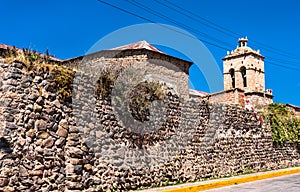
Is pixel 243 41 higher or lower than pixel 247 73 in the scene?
higher

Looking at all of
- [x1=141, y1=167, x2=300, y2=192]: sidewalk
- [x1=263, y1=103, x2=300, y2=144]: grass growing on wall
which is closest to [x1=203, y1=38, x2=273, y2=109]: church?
[x1=263, y1=103, x2=300, y2=144]: grass growing on wall

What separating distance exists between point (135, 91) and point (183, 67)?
794 inches

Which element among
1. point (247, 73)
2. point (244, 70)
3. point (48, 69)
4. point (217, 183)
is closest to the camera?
point (48, 69)

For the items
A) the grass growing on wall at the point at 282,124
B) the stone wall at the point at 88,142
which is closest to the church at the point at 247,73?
the grass growing on wall at the point at 282,124

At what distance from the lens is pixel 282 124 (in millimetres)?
16484

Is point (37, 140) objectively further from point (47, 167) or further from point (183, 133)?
point (183, 133)

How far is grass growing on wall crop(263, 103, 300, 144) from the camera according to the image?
52.1 ft

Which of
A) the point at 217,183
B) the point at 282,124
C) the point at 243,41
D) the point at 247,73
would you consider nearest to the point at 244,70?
the point at 247,73

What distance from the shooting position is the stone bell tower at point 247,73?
44.2 meters

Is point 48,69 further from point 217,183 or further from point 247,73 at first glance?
point 247,73

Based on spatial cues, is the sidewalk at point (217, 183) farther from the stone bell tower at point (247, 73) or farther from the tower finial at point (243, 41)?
the tower finial at point (243, 41)

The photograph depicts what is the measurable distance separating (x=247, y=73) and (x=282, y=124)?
29123mm

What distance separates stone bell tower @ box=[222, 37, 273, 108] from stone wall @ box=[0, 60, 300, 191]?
3272cm

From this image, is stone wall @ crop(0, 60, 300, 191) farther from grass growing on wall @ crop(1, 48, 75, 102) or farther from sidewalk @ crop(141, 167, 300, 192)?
sidewalk @ crop(141, 167, 300, 192)
